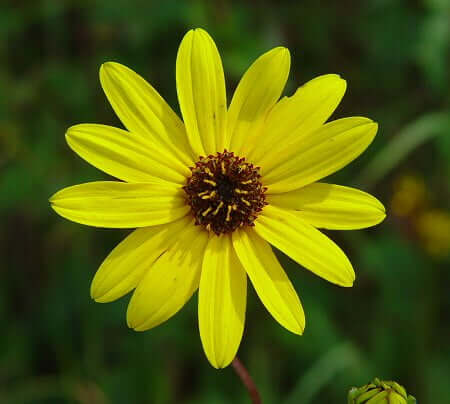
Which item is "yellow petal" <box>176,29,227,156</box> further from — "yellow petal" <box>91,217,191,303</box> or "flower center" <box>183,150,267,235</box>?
"yellow petal" <box>91,217,191,303</box>

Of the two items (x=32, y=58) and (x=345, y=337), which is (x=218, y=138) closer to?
(x=345, y=337)

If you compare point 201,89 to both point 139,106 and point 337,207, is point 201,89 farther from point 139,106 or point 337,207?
point 337,207

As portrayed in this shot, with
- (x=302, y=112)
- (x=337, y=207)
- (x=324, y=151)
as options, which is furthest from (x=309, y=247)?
(x=302, y=112)

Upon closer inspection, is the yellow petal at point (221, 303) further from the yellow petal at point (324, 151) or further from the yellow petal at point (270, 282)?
the yellow petal at point (324, 151)

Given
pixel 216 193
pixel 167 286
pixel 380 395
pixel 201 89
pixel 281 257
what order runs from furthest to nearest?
pixel 281 257 → pixel 216 193 → pixel 201 89 → pixel 167 286 → pixel 380 395

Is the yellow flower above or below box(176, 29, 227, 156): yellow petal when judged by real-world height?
below

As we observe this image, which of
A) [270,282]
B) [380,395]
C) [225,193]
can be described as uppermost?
[225,193]

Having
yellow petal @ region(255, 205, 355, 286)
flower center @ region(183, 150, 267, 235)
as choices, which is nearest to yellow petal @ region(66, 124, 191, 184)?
flower center @ region(183, 150, 267, 235)
